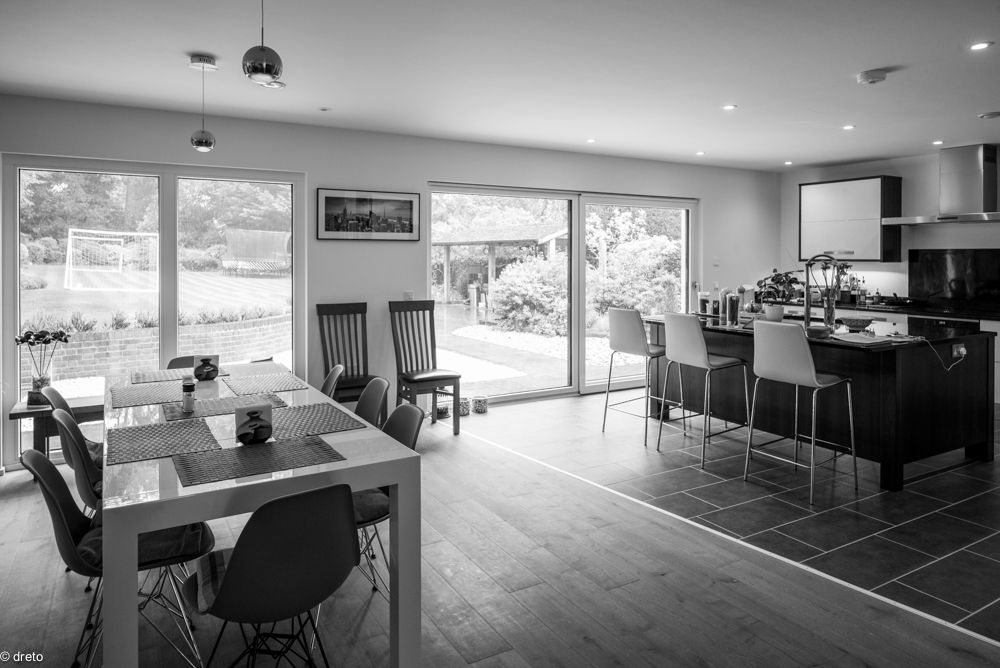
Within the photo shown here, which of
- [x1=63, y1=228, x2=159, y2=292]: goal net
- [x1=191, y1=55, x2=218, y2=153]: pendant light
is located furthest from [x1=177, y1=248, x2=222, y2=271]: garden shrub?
[x1=191, y1=55, x2=218, y2=153]: pendant light

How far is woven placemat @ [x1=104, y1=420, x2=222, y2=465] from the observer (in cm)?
237

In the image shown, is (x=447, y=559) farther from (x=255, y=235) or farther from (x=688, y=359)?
(x=255, y=235)

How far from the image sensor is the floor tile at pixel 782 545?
333 centimetres

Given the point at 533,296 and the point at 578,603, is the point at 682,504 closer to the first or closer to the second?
the point at 578,603

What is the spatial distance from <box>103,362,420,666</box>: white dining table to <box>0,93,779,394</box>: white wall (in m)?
3.22

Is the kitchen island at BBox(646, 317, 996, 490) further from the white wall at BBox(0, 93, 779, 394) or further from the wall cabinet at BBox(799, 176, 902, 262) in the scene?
the wall cabinet at BBox(799, 176, 902, 262)

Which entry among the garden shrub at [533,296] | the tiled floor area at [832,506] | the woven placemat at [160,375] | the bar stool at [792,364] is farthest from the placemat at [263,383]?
the garden shrub at [533,296]

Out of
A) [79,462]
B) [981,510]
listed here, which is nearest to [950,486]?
[981,510]

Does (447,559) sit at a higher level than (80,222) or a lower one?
lower

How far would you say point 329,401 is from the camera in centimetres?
327

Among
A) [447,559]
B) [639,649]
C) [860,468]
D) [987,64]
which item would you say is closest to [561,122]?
[987,64]

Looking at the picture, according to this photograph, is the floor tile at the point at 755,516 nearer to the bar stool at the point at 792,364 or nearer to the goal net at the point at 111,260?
the bar stool at the point at 792,364

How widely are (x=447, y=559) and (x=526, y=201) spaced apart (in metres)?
4.66

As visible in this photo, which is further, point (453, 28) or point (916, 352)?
point (916, 352)
